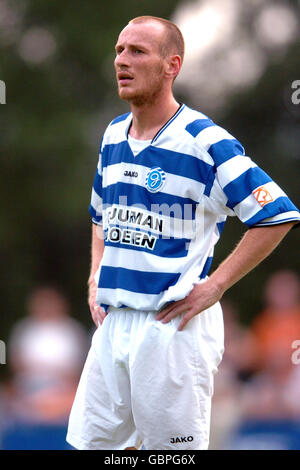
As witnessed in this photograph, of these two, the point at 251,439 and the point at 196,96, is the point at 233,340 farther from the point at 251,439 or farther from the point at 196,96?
the point at 196,96

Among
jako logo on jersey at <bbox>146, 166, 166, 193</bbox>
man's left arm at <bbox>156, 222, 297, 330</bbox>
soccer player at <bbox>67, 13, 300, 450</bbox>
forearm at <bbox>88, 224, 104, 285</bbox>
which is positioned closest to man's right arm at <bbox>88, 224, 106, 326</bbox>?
forearm at <bbox>88, 224, 104, 285</bbox>

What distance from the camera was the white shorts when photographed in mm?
3406

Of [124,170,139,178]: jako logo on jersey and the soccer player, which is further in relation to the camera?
[124,170,139,178]: jako logo on jersey

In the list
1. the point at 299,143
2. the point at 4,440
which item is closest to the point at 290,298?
the point at 4,440

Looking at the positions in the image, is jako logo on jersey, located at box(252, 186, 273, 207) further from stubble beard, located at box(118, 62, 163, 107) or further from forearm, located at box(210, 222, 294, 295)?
stubble beard, located at box(118, 62, 163, 107)

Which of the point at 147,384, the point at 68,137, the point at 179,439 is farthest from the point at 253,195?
the point at 68,137

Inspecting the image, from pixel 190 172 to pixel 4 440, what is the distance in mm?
3498

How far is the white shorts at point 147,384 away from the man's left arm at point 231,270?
0.23ft

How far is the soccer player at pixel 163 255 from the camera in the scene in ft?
11.1

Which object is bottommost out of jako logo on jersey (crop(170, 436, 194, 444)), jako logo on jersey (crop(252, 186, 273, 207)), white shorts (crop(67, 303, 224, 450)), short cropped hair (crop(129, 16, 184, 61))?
jako logo on jersey (crop(170, 436, 194, 444))

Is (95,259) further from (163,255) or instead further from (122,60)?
(122,60)

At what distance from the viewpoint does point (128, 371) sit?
348cm

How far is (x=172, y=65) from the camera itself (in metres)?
3.55

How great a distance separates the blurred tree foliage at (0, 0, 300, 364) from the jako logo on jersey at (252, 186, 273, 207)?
7.63 meters
